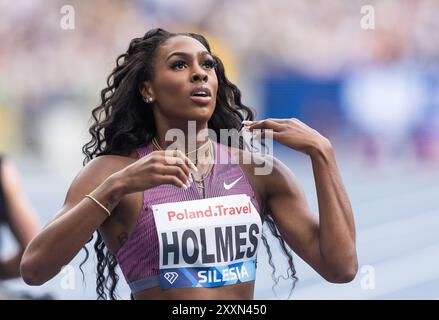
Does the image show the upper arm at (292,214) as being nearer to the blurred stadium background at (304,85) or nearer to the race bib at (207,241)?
the race bib at (207,241)

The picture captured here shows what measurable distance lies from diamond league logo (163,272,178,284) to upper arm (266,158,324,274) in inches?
16.2

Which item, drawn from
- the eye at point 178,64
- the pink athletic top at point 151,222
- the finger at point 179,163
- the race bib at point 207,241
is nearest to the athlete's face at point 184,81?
the eye at point 178,64

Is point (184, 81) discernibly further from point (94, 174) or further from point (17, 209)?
point (17, 209)

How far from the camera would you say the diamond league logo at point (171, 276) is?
2.68 m

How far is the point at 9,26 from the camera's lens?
465 cm

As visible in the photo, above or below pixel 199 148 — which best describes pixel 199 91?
above

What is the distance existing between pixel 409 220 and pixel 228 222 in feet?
6.73

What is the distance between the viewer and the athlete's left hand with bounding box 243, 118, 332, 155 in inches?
106

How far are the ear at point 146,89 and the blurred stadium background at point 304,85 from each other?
1.55 metres

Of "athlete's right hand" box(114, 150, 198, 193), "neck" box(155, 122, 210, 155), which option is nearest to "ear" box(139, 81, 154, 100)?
"neck" box(155, 122, 210, 155)

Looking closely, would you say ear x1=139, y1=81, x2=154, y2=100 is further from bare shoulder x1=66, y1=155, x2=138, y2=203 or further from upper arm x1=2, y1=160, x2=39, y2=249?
upper arm x1=2, y1=160, x2=39, y2=249

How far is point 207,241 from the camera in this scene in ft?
8.91

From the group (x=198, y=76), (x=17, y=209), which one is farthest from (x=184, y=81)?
(x=17, y=209)

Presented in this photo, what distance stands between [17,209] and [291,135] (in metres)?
2.13
